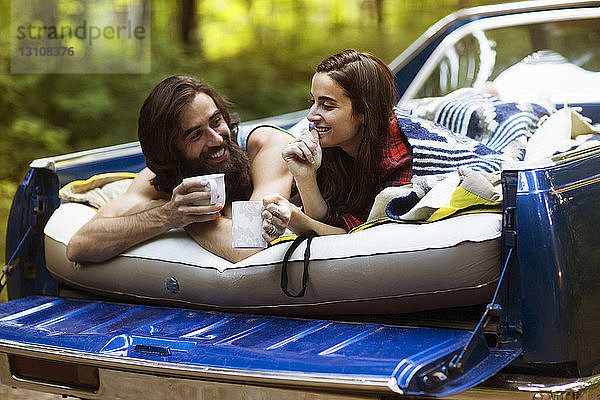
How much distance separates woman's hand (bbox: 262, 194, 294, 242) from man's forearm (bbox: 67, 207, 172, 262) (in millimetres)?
441

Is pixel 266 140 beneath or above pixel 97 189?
above

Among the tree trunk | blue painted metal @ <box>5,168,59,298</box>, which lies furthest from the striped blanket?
the tree trunk

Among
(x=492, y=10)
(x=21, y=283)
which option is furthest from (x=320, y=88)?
(x=492, y=10)

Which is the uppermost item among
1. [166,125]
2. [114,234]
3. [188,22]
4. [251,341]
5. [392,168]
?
[188,22]

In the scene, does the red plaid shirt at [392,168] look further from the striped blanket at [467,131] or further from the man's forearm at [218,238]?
the man's forearm at [218,238]

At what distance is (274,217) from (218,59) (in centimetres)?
667

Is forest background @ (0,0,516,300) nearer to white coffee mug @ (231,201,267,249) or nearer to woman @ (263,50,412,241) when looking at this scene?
woman @ (263,50,412,241)

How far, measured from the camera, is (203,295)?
7.92 ft

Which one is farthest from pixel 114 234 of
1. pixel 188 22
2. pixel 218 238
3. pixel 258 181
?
pixel 188 22

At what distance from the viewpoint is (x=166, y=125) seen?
8.94ft

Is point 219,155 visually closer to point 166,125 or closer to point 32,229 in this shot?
point 166,125

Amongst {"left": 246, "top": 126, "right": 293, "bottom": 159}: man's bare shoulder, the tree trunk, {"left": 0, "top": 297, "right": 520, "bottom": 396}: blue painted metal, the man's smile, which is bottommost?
{"left": 0, "top": 297, "right": 520, "bottom": 396}: blue painted metal

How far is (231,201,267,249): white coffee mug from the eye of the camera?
7.29 ft

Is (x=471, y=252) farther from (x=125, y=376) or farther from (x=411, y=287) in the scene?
(x=125, y=376)
